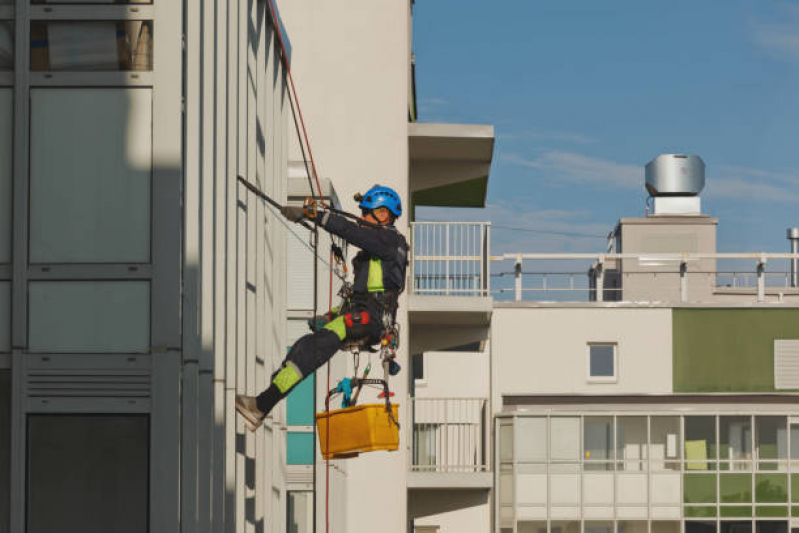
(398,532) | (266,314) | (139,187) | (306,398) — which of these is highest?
(139,187)

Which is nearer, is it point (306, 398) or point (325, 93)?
point (306, 398)

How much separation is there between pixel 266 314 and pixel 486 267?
14.6 metres

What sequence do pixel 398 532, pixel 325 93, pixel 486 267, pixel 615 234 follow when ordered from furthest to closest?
pixel 615 234 → pixel 486 267 → pixel 325 93 → pixel 398 532

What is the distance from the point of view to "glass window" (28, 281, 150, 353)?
8758 mm

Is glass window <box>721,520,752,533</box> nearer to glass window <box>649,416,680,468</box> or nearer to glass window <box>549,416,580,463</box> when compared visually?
glass window <box>649,416,680,468</box>

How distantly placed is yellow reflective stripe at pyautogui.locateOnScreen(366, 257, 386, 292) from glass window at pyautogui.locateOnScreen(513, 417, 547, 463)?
27.2 metres

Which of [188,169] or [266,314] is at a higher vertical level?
[188,169]

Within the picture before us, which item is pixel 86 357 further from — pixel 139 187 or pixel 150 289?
pixel 139 187

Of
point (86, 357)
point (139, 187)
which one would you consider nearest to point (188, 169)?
point (139, 187)

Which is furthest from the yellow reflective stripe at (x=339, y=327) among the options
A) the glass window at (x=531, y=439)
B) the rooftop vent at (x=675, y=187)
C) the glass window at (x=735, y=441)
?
the rooftop vent at (x=675, y=187)

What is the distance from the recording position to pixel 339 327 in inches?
450

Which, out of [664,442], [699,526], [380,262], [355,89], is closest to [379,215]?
[380,262]

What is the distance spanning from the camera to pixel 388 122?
83.8 ft

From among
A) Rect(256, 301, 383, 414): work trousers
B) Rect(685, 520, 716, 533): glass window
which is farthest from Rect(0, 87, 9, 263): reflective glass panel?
Rect(685, 520, 716, 533): glass window
